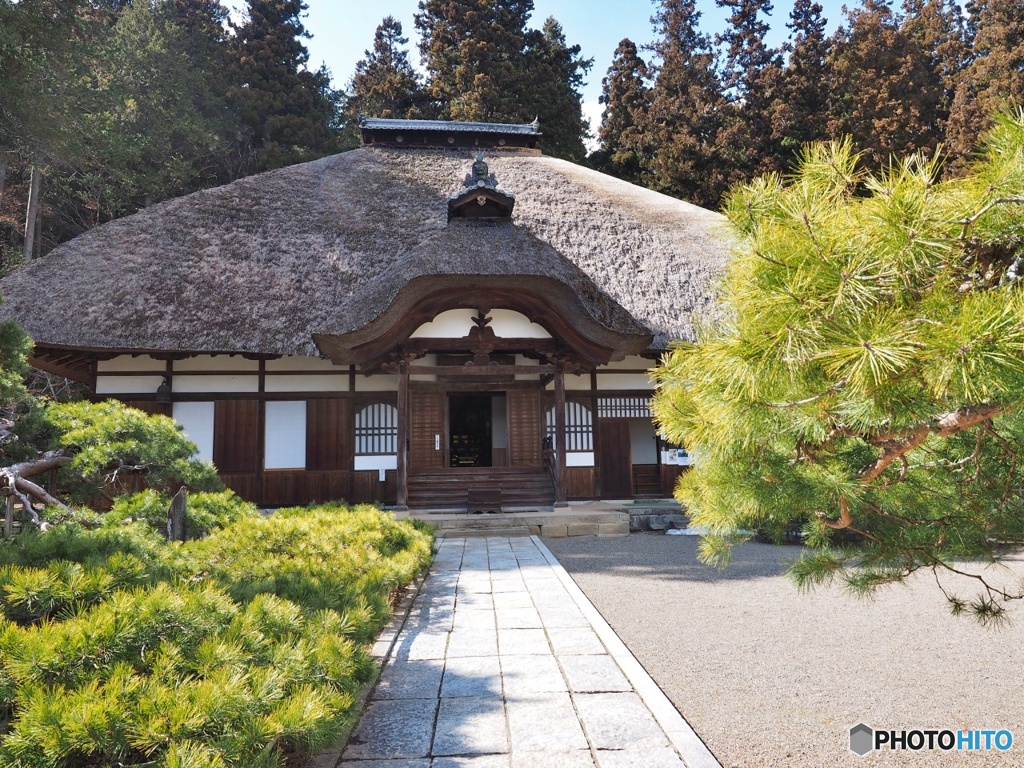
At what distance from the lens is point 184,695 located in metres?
1.72

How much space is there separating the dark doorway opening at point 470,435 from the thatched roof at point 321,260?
17.7 feet

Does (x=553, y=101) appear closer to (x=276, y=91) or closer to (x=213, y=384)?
(x=276, y=91)

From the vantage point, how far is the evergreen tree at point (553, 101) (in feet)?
77.3

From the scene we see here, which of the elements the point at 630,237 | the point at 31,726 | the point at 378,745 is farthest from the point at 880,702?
the point at 630,237

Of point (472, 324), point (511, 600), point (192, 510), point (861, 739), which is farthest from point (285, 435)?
point (861, 739)

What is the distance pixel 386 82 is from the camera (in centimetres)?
2448

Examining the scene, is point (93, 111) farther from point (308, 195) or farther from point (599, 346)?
point (599, 346)

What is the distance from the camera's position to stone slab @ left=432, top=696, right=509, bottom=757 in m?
2.46

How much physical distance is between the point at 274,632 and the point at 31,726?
996 mm

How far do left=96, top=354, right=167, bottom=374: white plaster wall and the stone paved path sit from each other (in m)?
7.56

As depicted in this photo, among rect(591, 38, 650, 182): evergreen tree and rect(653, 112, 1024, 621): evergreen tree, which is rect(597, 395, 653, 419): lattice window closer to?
rect(653, 112, 1024, 621): evergreen tree

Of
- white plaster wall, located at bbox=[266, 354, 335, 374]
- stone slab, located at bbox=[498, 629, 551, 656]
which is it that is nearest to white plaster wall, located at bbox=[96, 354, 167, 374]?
white plaster wall, located at bbox=[266, 354, 335, 374]

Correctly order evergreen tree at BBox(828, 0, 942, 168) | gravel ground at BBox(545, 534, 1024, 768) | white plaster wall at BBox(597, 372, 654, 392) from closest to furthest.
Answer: gravel ground at BBox(545, 534, 1024, 768) < white plaster wall at BBox(597, 372, 654, 392) < evergreen tree at BBox(828, 0, 942, 168)

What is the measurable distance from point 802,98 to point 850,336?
24.9m
